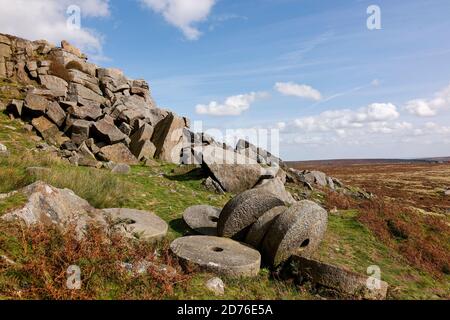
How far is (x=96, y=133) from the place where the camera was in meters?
19.0

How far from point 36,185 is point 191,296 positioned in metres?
4.27

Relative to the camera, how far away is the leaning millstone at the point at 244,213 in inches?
354

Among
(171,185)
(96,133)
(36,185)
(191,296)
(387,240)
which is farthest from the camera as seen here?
(96,133)

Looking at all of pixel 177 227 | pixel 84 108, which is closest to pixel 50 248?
pixel 177 227

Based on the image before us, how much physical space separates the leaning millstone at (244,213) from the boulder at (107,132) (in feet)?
38.5

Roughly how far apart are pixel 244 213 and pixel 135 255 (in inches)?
125

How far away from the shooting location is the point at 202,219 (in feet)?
34.5

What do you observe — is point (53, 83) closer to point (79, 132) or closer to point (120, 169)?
point (79, 132)

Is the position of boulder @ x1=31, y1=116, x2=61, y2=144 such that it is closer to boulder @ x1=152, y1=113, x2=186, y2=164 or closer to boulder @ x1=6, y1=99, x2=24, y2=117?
boulder @ x1=6, y1=99, x2=24, y2=117

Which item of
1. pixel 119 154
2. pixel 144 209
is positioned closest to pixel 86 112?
pixel 119 154

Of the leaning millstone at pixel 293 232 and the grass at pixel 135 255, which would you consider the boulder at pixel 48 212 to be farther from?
the leaning millstone at pixel 293 232
